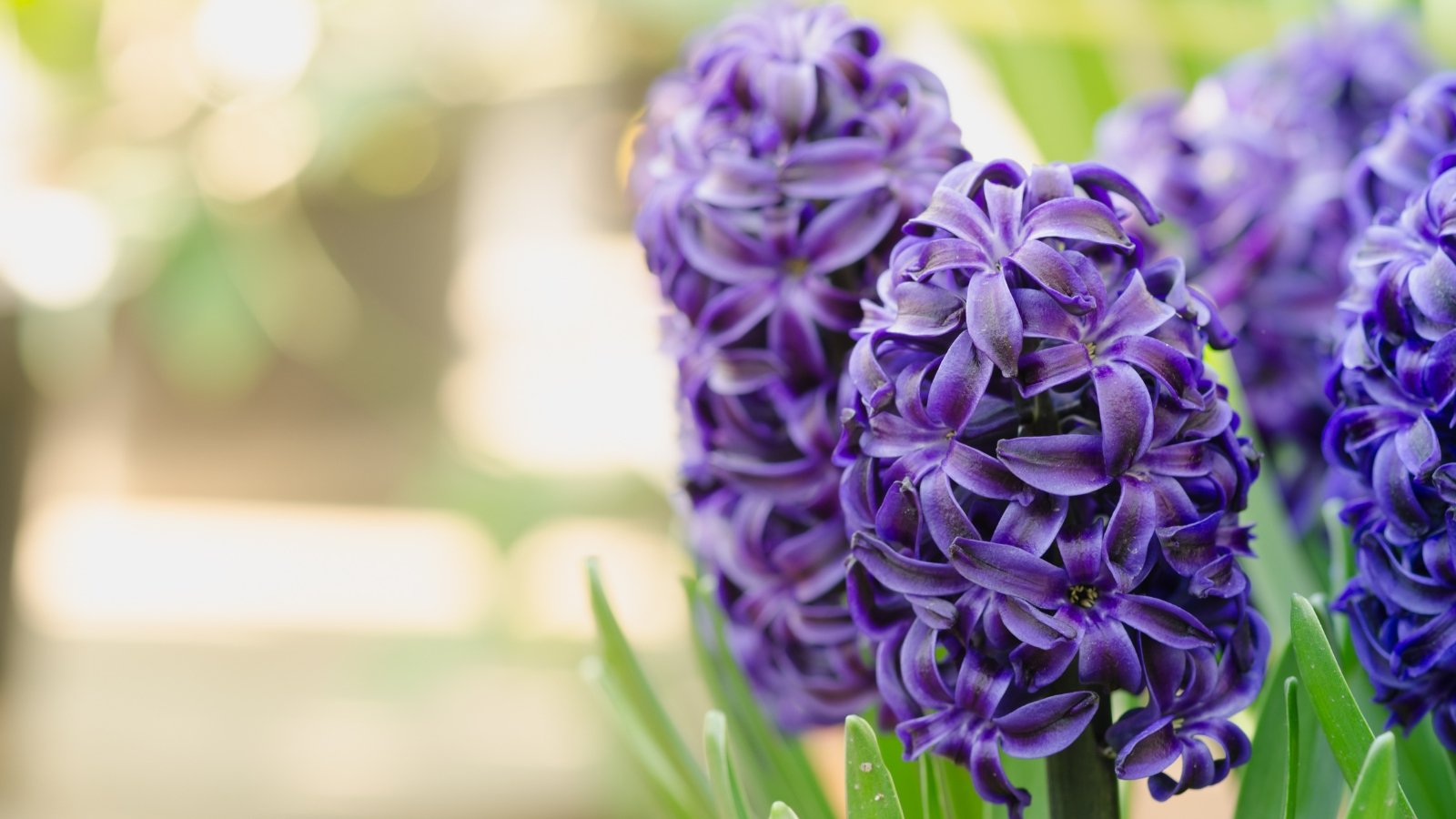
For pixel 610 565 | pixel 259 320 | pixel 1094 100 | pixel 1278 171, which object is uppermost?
pixel 259 320

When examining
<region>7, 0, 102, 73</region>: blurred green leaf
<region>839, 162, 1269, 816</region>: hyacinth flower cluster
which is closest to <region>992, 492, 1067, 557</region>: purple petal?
<region>839, 162, 1269, 816</region>: hyacinth flower cluster

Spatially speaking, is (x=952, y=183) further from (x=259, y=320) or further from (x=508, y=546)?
(x=259, y=320)

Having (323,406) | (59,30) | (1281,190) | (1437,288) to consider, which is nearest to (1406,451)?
(1437,288)

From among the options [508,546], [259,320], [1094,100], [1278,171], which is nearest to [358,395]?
[259,320]

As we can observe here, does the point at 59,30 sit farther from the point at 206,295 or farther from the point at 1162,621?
the point at 1162,621

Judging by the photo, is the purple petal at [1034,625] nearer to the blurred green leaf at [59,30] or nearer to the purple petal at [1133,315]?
the purple petal at [1133,315]

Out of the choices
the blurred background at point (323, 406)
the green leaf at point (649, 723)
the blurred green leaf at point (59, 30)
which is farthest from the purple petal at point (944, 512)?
the blurred green leaf at point (59, 30)

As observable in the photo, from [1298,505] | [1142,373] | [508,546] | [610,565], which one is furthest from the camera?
[610,565]
